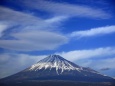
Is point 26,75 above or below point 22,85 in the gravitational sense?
above

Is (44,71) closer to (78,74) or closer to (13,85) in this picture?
(78,74)

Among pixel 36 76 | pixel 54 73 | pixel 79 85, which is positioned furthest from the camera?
pixel 54 73

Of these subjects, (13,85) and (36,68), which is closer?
(13,85)

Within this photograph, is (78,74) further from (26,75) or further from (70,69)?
(26,75)

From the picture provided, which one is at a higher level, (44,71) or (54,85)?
(44,71)

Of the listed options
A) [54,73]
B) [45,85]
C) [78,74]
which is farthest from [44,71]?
[45,85]

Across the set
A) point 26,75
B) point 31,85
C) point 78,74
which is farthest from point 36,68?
point 31,85

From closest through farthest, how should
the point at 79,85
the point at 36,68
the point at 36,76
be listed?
1. the point at 79,85
2. the point at 36,76
3. the point at 36,68

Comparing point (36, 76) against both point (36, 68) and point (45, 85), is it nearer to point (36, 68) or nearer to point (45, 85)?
point (36, 68)

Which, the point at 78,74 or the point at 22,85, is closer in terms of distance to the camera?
the point at 22,85
